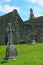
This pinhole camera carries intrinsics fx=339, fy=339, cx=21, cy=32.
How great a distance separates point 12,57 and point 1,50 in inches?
240

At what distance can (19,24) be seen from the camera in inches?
1881

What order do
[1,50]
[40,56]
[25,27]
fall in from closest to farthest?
[40,56] → [1,50] → [25,27]

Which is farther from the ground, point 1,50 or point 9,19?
point 9,19

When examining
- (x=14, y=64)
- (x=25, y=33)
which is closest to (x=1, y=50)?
(x=14, y=64)

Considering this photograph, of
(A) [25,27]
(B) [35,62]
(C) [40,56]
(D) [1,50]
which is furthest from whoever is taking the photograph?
(A) [25,27]

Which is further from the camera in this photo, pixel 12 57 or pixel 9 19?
pixel 9 19

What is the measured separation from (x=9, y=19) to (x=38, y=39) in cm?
494

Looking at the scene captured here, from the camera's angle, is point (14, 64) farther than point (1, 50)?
No

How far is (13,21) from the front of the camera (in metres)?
48.3

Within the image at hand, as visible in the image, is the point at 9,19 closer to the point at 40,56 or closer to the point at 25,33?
the point at 25,33

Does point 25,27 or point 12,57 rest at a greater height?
point 25,27

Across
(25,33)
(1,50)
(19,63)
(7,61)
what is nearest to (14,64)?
(19,63)

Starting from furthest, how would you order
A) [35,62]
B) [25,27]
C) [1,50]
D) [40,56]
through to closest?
[25,27] < [1,50] < [40,56] < [35,62]

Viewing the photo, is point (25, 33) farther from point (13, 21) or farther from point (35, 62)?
point (35, 62)
